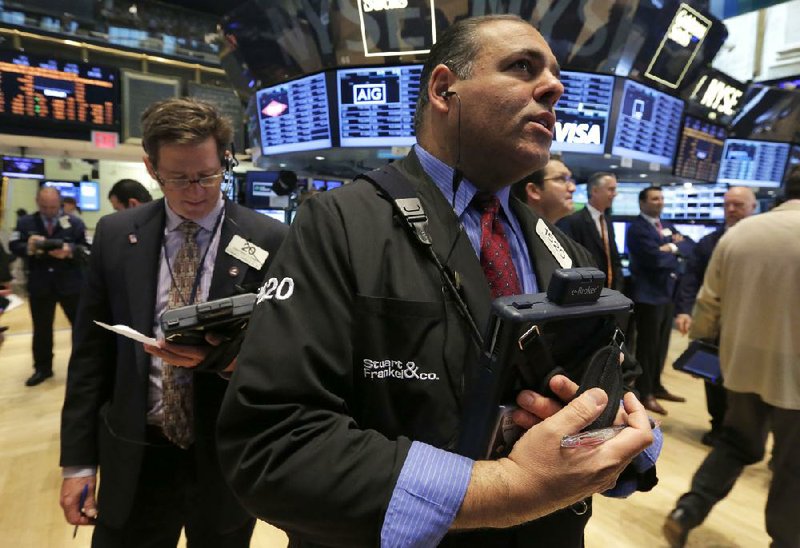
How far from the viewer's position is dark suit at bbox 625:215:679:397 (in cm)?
414

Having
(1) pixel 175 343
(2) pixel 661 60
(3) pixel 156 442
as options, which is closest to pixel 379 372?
(1) pixel 175 343

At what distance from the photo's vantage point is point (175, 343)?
4.05 feet

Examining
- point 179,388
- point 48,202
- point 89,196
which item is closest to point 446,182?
point 179,388

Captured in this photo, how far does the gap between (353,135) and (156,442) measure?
393cm

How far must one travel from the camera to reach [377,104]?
4664 millimetres

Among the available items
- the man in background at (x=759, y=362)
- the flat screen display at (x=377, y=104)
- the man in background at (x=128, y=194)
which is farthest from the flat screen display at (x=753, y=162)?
the man in background at (x=128, y=194)

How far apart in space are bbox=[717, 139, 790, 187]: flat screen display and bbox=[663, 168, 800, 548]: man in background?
5767 mm

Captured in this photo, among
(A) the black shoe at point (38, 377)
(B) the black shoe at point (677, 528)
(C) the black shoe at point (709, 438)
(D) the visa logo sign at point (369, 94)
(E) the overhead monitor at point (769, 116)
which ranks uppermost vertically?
(E) the overhead monitor at point (769, 116)

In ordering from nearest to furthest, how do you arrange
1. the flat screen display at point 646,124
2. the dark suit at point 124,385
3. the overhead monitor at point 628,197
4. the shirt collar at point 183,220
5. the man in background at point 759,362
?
the dark suit at point 124,385
the shirt collar at point 183,220
the man in background at point 759,362
the flat screen display at point 646,124
the overhead monitor at point 628,197

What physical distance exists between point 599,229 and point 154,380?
356 centimetres

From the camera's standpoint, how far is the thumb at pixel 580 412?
0.63 meters

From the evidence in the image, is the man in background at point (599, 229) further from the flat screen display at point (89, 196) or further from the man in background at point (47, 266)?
the flat screen display at point (89, 196)

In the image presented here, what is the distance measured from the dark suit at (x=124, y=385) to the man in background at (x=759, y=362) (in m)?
2.17

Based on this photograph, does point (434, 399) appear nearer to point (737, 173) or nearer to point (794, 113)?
point (737, 173)
